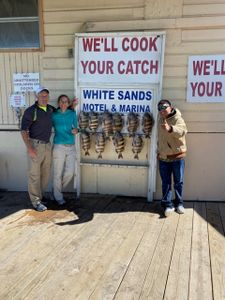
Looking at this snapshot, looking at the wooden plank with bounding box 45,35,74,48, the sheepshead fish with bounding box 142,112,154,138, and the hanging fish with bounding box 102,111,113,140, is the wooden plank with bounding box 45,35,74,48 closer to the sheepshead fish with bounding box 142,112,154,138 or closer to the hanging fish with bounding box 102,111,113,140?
the hanging fish with bounding box 102,111,113,140

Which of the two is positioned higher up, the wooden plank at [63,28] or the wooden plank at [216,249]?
the wooden plank at [63,28]

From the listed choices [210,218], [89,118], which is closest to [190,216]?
[210,218]

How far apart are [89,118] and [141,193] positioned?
1.38m

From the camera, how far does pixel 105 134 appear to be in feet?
16.8

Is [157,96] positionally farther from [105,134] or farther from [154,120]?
[105,134]

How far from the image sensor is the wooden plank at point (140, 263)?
294 centimetres

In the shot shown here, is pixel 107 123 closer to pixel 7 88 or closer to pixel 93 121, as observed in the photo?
pixel 93 121

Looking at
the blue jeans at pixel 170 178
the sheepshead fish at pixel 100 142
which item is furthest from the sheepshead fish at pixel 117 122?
the blue jeans at pixel 170 178

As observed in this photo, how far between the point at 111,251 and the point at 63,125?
6.49 ft

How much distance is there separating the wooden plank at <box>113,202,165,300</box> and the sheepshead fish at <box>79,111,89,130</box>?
161 centimetres

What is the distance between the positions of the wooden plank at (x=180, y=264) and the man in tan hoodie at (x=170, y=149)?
12.4 inches

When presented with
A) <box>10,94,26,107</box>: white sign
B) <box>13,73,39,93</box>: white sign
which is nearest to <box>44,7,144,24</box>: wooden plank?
<box>13,73,39,93</box>: white sign

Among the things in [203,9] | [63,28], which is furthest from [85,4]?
[203,9]

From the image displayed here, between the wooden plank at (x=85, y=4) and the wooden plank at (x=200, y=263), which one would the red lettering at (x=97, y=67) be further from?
the wooden plank at (x=200, y=263)
